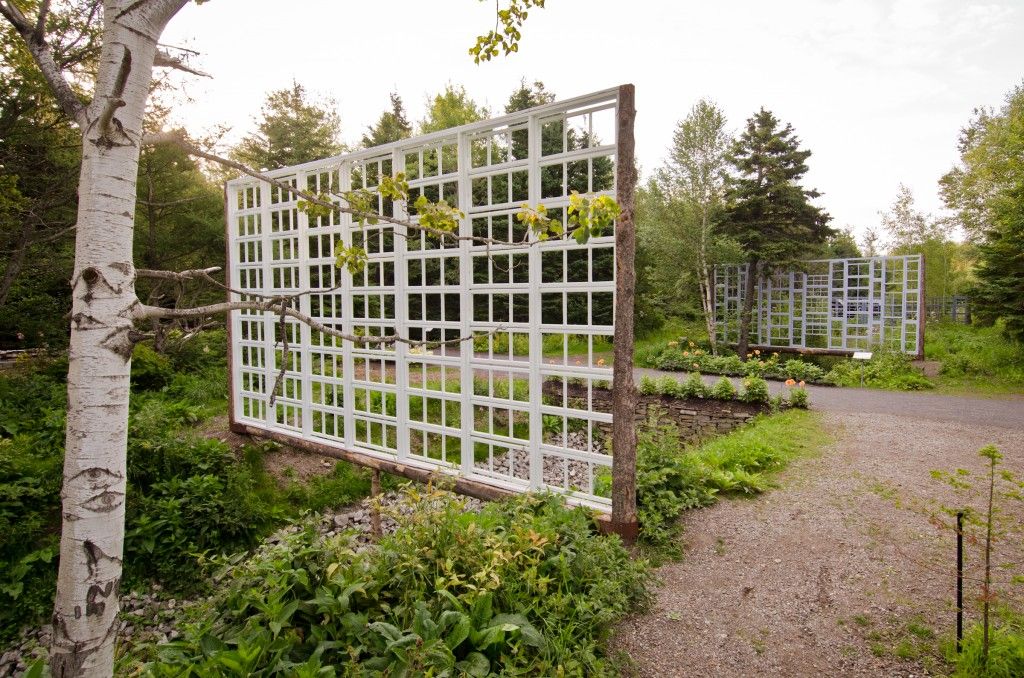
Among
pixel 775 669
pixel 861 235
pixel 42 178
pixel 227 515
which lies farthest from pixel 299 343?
pixel 861 235

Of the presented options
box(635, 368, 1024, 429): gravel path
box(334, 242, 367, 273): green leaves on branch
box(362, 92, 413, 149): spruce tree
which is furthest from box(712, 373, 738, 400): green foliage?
box(362, 92, 413, 149): spruce tree

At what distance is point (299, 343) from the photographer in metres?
6.31

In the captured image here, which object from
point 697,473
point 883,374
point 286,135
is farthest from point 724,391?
point 286,135

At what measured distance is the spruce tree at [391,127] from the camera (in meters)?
18.9

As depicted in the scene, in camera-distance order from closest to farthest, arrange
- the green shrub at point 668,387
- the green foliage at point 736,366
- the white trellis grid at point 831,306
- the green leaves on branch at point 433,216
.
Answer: the green leaves on branch at point 433,216 < the green shrub at point 668,387 < the green foliage at point 736,366 < the white trellis grid at point 831,306

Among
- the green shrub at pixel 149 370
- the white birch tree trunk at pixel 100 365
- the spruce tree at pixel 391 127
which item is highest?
the spruce tree at pixel 391 127

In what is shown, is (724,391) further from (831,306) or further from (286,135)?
(286,135)

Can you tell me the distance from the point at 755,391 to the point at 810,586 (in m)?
4.95

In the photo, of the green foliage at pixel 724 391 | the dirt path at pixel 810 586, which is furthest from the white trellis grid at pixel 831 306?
the dirt path at pixel 810 586

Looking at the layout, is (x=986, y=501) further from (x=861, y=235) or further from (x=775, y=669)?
(x=861, y=235)

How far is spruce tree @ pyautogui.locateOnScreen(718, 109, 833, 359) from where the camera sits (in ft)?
41.5

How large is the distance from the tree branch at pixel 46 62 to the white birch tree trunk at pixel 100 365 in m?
0.12

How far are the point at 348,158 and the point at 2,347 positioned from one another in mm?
8580

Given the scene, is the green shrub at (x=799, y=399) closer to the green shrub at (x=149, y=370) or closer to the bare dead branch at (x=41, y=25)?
the bare dead branch at (x=41, y=25)
